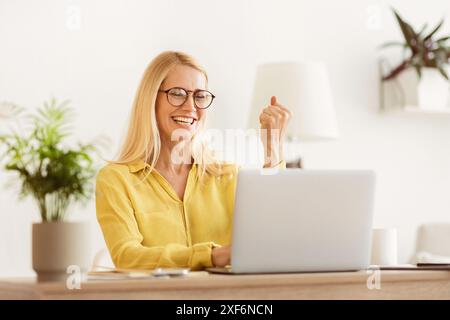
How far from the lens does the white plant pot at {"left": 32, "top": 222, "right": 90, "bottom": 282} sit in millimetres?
1404

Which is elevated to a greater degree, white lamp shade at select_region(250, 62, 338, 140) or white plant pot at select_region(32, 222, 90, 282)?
white lamp shade at select_region(250, 62, 338, 140)

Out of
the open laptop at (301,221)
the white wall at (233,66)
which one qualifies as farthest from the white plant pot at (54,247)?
the white wall at (233,66)

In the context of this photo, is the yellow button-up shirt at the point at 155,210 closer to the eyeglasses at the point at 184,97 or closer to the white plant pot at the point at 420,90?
the eyeglasses at the point at 184,97

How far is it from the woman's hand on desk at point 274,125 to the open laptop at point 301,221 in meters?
0.48

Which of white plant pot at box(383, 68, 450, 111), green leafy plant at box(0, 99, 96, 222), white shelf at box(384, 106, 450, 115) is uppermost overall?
white plant pot at box(383, 68, 450, 111)

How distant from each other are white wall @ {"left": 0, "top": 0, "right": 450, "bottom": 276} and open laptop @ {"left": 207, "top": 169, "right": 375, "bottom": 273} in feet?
6.80

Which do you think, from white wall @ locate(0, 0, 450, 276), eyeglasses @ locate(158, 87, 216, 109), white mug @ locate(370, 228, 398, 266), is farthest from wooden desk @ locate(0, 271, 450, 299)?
white wall @ locate(0, 0, 450, 276)

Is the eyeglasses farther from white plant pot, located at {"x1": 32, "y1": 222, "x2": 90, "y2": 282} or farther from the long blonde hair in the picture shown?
white plant pot, located at {"x1": 32, "y1": 222, "x2": 90, "y2": 282}

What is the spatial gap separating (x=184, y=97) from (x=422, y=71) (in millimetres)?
1934

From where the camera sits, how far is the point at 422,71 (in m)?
3.86
